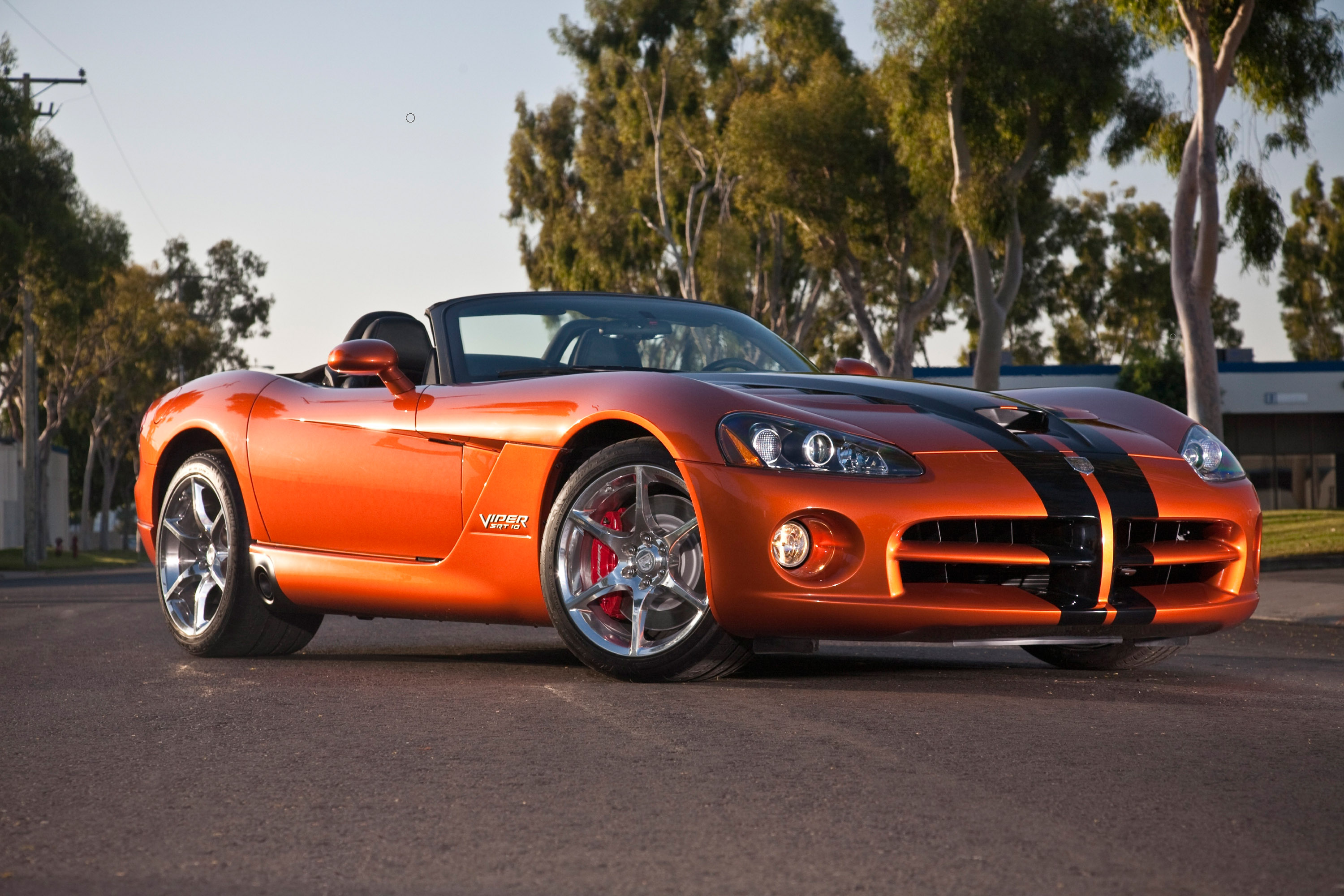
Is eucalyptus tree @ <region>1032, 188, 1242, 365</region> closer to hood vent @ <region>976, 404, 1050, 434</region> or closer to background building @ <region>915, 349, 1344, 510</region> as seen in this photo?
background building @ <region>915, 349, 1344, 510</region>

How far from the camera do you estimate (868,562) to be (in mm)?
4461

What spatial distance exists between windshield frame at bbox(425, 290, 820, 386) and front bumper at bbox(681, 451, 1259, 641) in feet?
3.05

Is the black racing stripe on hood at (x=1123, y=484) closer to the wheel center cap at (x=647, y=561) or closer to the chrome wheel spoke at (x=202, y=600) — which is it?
the wheel center cap at (x=647, y=561)

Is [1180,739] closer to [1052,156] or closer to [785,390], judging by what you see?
[785,390]

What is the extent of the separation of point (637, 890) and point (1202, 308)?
18221 mm

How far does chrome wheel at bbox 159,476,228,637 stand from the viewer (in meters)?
6.41

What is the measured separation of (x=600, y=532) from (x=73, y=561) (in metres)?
38.4

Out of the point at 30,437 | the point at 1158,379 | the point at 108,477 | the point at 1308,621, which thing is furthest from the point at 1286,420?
the point at 1308,621

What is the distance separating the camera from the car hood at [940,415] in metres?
4.71

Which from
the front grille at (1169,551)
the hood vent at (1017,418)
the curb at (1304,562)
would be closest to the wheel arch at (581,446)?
the hood vent at (1017,418)

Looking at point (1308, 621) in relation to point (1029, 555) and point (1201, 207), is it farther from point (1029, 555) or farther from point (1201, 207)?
point (1201, 207)

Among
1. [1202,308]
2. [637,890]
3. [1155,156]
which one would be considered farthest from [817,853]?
[1155,156]

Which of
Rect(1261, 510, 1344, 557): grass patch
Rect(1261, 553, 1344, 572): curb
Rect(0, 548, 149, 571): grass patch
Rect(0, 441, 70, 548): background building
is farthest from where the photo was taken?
Rect(0, 441, 70, 548): background building

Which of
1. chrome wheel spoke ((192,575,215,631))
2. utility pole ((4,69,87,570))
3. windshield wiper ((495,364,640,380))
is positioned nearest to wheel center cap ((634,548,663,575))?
windshield wiper ((495,364,640,380))
